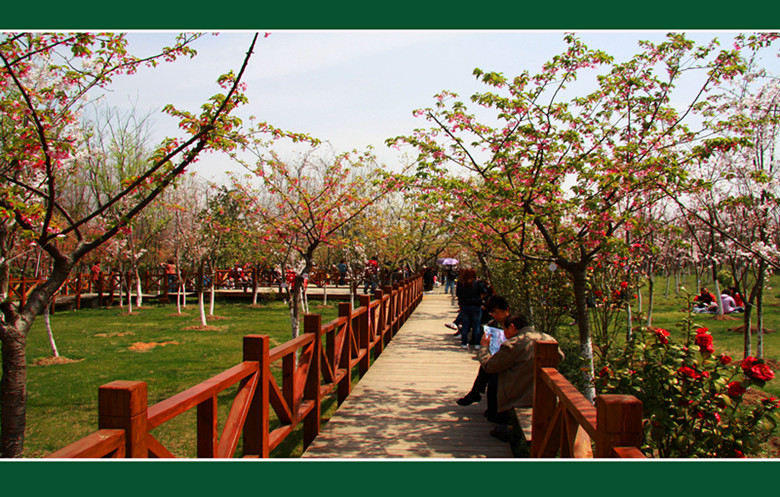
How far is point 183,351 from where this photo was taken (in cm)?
1085

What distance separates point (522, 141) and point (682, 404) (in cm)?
276

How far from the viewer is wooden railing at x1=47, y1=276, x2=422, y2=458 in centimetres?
196

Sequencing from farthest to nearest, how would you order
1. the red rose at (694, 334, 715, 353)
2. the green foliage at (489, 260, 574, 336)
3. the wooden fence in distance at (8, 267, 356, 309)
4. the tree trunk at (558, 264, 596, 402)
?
the wooden fence in distance at (8, 267, 356, 309) < the green foliage at (489, 260, 574, 336) < the tree trunk at (558, 264, 596, 402) < the red rose at (694, 334, 715, 353)

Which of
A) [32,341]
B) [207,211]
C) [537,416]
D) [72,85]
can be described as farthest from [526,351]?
[207,211]

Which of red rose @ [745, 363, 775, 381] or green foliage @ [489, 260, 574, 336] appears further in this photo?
green foliage @ [489, 260, 574, 336]

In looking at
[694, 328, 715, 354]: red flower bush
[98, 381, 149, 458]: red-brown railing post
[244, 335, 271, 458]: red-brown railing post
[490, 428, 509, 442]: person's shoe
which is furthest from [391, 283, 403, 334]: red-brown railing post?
[98, 381, 149, 458]: red-brown railing post

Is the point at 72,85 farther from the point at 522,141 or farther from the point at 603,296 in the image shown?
the point at 603,296

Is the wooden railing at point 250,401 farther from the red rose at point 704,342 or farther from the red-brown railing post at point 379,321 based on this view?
the red rose at point 704,342

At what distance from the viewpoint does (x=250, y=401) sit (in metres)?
3.22

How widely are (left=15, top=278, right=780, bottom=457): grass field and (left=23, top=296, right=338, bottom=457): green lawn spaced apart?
0.05 ft

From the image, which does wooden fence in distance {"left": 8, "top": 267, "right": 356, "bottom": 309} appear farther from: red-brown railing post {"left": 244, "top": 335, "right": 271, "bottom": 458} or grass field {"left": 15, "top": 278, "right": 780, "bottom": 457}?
red-brown railing post {"left": 244, "top": 335, "right": 271, "bottom": 458}

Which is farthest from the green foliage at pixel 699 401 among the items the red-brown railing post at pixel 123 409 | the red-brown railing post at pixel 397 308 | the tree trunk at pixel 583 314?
the red-brown railing post at pixel 397 308

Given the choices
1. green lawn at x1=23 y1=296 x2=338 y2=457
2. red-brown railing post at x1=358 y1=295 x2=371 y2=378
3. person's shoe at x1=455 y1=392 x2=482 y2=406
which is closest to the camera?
person's shoe at x1=455 y1=392 x2=482 y2=406

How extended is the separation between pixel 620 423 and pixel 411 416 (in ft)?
12.0
